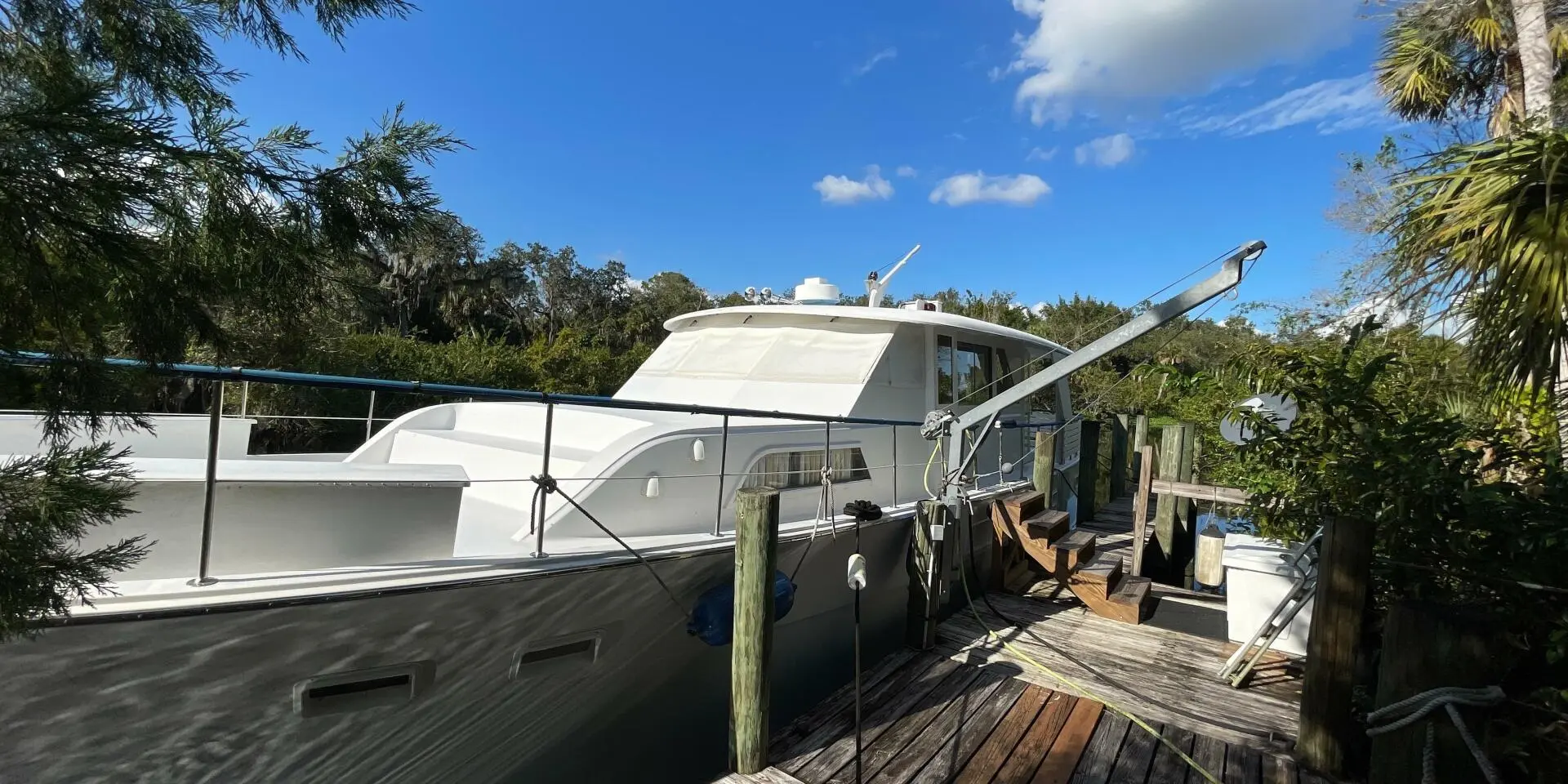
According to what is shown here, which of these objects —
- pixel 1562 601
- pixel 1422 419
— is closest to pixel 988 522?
pixel 1422 419

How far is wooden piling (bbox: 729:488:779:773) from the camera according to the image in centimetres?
347

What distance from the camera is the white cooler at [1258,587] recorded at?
436cm

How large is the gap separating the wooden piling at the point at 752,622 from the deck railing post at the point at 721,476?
1.53ft

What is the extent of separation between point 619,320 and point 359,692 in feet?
113

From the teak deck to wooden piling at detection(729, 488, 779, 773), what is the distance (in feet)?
0.54

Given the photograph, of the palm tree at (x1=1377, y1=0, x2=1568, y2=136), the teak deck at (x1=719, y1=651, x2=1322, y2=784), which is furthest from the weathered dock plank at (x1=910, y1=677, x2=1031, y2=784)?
the palm tree at (x1=1377, y1=0, x2=1568, y2=136)

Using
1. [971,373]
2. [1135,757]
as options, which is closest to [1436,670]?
[1135,757]

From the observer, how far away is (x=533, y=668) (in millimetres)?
3271

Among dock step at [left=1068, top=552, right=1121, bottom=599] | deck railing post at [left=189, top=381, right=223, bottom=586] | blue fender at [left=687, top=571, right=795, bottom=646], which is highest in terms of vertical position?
deck railing post at [left=189, top=381, right=223, bottom=586]

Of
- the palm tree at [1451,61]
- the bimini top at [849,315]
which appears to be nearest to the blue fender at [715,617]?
the bimini top at [849,315]

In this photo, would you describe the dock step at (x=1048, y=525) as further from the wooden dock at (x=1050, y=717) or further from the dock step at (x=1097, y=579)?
the wooden dock at (x=1050, y=717)

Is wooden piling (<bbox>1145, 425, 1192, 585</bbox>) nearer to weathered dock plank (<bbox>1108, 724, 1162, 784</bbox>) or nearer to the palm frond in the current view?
weathered dock plank (<bbox>1108, 724, 1162, 784</bbox>)

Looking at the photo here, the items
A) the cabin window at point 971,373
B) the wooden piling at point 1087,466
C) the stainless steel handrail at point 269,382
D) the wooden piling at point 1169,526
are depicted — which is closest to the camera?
the stainless steel handrail at point 269,382

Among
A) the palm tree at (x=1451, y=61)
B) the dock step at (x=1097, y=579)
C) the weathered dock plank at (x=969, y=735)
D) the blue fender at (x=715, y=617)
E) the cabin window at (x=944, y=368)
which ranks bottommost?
the weathered dock plank at (x=969, y=735)
